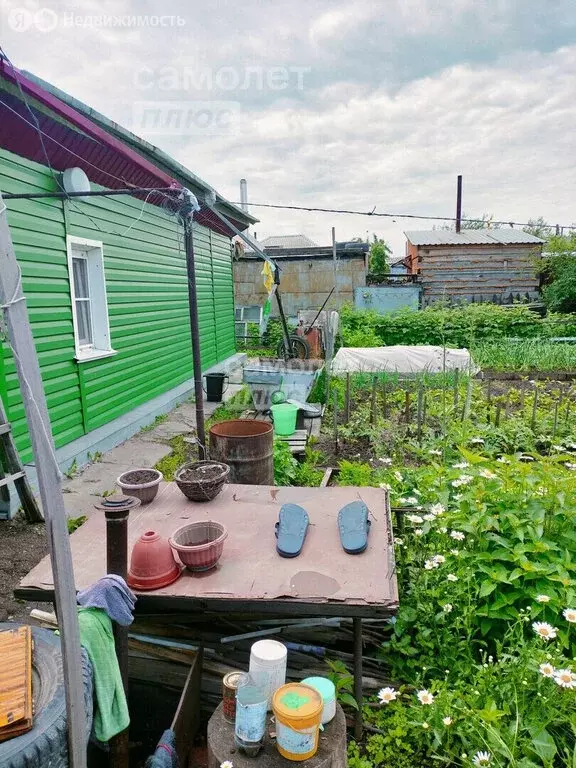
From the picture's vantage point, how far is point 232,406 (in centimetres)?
776

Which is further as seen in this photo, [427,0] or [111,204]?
[111,204]

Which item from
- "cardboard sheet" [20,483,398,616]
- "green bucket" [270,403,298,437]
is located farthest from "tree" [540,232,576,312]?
"cardboard sheet" [20,483,398,616]

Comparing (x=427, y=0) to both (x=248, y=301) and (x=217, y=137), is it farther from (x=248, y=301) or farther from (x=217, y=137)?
(x=248, y=301)

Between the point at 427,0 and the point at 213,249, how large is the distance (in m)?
6.49

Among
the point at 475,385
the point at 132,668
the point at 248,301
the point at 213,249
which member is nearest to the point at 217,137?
the point at 213,249

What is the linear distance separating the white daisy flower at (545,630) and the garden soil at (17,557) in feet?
9.26

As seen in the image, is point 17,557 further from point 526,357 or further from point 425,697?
point 526,357

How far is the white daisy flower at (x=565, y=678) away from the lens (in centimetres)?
176

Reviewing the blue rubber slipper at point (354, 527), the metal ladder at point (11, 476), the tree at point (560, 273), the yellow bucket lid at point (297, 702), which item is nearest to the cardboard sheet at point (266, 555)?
the blue rubber slipper at point (354, 527)

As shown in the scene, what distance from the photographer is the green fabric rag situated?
1.63 m

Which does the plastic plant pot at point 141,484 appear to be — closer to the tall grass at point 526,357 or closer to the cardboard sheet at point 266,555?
the cardboard sheet at point 266,555

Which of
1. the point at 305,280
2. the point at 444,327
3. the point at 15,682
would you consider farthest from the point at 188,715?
the point at 305,280

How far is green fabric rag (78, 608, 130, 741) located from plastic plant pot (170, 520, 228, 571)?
425 mm

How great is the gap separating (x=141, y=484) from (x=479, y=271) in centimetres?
1782
